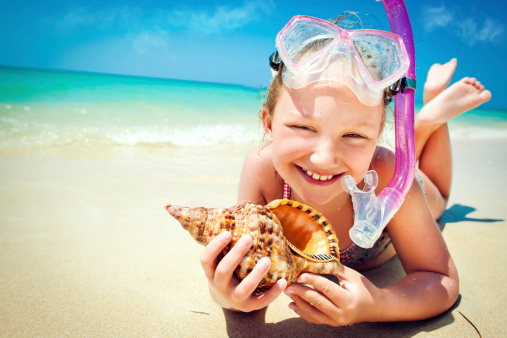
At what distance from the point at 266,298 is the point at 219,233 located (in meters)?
0.34

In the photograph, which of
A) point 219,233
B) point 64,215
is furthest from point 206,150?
point 219,233

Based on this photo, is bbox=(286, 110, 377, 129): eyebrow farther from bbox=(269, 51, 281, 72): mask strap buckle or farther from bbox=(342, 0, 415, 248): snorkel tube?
bbox=(269, 51, 281, 72): mask strap buckle

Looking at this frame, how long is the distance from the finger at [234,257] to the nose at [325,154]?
558 millimetres

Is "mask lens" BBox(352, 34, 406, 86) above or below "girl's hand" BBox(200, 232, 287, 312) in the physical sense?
above

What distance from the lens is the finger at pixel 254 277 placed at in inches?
46.8

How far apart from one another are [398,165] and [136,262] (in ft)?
6.44

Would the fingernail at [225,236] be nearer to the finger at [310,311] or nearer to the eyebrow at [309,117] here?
the finger at [310,311]

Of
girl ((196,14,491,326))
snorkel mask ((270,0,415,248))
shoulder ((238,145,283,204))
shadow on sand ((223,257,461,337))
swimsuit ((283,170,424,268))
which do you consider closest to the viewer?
girl ((196,14,491,326))

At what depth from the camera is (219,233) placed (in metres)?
1.27

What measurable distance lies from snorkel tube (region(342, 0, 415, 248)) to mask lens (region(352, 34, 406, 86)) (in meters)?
0.10

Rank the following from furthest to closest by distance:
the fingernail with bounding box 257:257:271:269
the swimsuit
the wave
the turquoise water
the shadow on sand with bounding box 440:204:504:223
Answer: the turquoise water < the wave < the shadow on sand with bounding box 440:204:504:223 < the swimsuit < the fingernail with bounding box 257:257:271:269

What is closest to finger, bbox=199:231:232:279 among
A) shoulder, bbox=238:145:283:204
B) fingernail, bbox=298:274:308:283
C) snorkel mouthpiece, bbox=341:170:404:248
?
fingernail, bbox=298:274:308:283

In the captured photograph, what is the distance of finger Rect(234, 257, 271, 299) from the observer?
119cm

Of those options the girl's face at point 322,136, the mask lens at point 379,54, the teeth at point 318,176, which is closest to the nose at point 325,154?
the girl's face at point 322,136
